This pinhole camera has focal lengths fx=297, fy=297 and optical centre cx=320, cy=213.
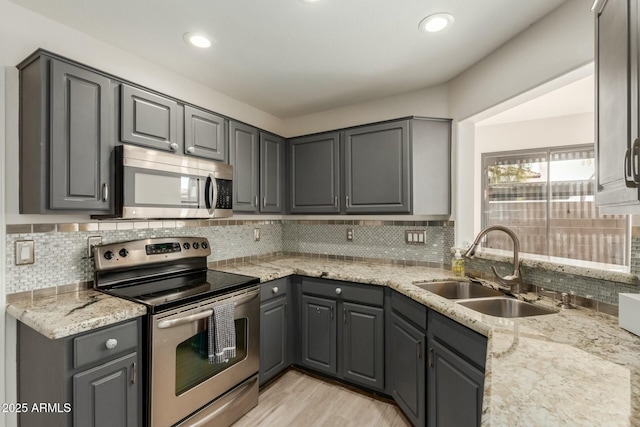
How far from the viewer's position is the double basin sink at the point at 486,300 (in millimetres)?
1657

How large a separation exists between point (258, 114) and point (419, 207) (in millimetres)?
1891

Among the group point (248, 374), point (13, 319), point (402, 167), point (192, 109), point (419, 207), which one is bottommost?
point (248, 374)

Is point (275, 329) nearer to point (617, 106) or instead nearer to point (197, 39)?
point (197, 39)

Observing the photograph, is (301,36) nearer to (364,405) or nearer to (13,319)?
(13,319)

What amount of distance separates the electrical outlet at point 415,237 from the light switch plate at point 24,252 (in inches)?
102

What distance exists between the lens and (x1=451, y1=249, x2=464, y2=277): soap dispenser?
228 centimetres

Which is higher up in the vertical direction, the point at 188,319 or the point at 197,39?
the point at 197,39

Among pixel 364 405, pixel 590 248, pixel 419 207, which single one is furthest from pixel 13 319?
pixel 590 248

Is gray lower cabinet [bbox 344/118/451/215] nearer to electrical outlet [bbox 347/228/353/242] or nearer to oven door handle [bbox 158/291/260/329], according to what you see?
electrical outlet [bbox 347/228/353/242]

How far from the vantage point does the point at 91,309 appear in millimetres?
1440

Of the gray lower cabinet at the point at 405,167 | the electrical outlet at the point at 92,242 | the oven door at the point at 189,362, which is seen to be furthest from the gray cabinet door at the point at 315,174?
the electrical outlet at the point at 92,242

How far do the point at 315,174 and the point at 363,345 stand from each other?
5.10 feet

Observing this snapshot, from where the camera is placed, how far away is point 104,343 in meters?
1.36

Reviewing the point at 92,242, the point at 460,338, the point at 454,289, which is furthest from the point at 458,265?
the point at 92,242
